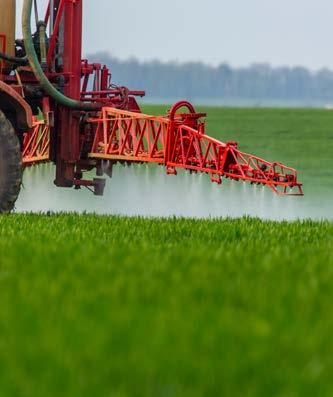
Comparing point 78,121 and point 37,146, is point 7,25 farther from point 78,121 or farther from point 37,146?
point 37,146

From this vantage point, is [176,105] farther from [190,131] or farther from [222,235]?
[222,235]

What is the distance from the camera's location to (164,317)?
4.82 meters

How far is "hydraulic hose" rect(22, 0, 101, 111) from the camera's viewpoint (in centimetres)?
1327

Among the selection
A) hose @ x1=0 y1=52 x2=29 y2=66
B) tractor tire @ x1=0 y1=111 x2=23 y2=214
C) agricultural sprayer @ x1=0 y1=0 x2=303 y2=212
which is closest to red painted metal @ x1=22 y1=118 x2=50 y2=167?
agricultural sprayer @ x1=0 y1=0 x2=303 y2=212

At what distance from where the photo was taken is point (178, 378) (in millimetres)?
3955

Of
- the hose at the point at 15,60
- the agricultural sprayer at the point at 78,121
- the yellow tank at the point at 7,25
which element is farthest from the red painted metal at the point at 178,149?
the yellow tank at the point at 7,25

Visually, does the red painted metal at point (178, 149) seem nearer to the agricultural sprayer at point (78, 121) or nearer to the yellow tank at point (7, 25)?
the agricultural sprayer at point (78, 121)

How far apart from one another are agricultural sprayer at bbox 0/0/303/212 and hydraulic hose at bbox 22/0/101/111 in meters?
0.01

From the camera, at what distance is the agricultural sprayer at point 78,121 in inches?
521

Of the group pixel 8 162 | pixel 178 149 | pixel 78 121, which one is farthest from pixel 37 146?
pixel 8 162

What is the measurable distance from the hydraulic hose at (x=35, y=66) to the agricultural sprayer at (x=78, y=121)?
1 cm

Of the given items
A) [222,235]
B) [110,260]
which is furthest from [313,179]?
[110,260]

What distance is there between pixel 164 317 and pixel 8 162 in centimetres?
817

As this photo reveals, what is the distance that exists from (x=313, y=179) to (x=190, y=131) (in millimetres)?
14845
